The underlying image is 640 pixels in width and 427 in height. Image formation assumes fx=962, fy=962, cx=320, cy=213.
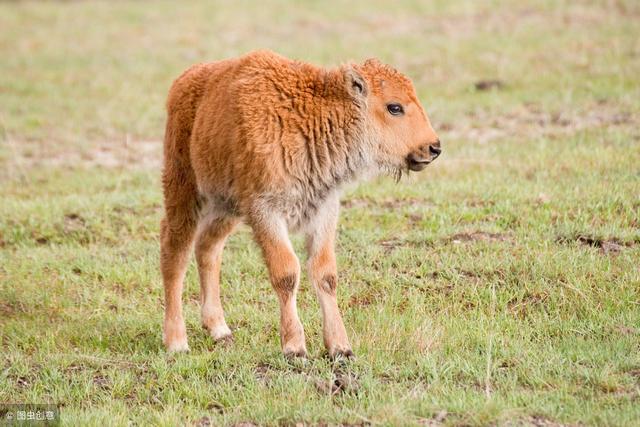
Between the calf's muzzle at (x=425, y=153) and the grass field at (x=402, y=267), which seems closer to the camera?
the grass field at (x=402, y=267)

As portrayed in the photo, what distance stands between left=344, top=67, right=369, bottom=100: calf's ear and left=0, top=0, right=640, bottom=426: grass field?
0.78 m

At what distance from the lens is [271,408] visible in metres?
5.81

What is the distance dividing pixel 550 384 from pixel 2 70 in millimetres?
14573

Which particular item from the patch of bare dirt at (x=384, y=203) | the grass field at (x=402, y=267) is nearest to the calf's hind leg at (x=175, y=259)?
the grass field at (x=402, y=267)

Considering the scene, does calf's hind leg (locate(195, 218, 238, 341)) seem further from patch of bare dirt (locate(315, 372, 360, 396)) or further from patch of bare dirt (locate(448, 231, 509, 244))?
patch of bare dirt (locate(448, 231, 509, 244))

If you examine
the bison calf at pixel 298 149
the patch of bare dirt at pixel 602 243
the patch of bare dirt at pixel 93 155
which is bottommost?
the patch of bare dirt at pixel 93 155

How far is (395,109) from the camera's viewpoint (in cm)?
686

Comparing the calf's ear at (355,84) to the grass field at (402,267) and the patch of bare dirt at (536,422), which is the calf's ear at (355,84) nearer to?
the grass field at (402,267)

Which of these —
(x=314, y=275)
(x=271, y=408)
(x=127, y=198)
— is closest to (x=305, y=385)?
(x=271, y=408)

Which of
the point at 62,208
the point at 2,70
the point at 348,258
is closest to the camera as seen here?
the point at 348,258

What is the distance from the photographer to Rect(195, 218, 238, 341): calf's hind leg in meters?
7.55

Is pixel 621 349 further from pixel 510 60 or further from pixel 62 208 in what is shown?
pixel 510 60

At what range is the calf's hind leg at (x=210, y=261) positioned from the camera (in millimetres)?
7555

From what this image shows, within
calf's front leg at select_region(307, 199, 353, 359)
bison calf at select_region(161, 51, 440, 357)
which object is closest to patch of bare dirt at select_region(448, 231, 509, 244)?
bison calf at select_region(161, 51, 440, 357)
